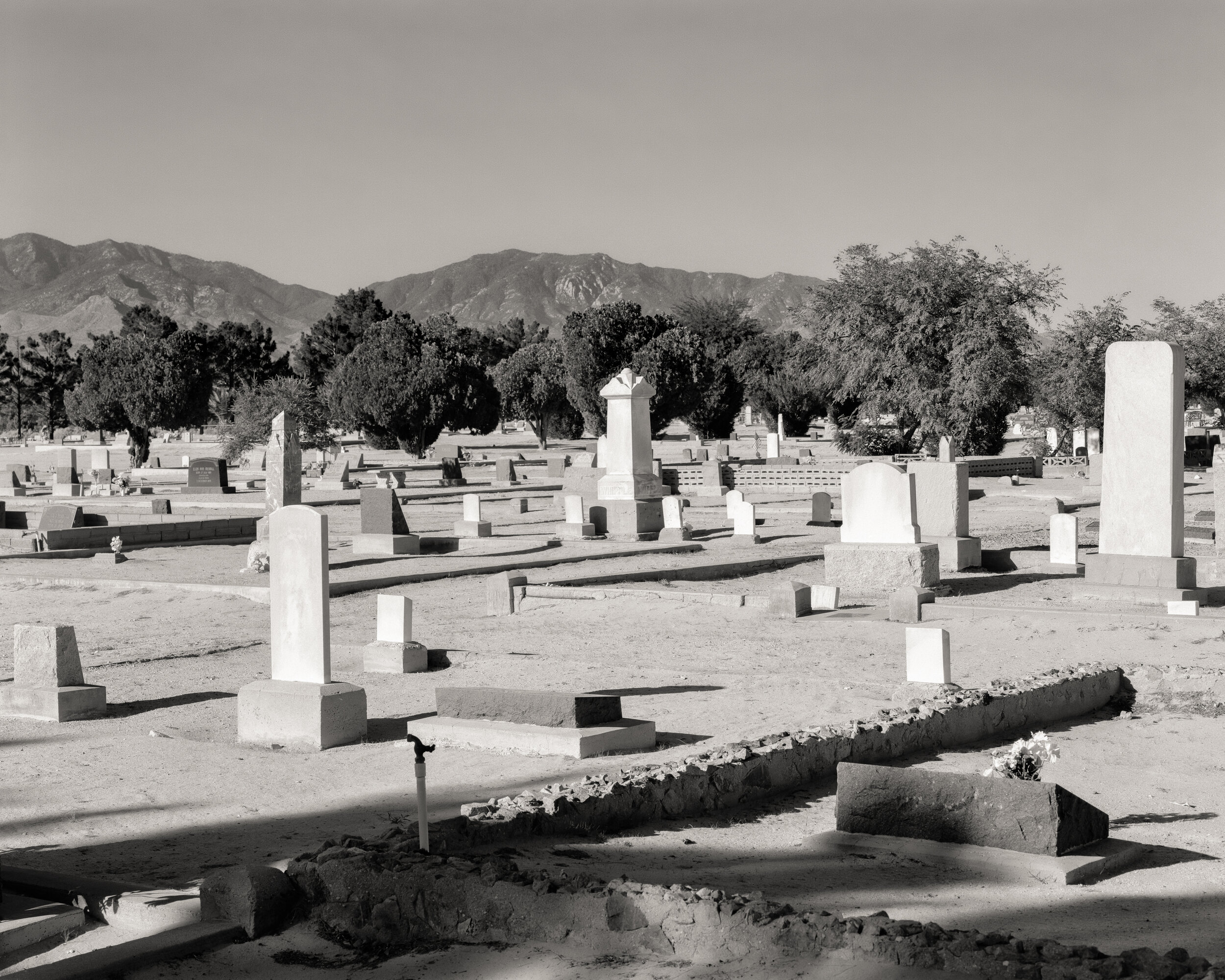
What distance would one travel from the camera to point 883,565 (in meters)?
18.3

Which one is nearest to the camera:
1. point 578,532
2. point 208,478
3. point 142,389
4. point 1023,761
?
point 1023,761

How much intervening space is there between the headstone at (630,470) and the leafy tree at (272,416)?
24.7m

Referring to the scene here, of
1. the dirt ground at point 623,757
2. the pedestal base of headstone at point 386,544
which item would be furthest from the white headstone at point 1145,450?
the pedestal base of headstone at point 386,544

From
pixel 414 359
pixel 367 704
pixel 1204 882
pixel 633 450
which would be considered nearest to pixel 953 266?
pixel 414 359

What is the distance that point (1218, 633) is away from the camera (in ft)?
46.3

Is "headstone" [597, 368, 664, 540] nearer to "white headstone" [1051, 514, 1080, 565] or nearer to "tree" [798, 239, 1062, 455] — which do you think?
"white headstone" [1051, 514, 1080, 565]

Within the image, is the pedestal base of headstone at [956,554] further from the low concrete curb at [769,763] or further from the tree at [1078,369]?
the tree at [1078,369]

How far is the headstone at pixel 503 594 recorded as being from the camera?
678 inches

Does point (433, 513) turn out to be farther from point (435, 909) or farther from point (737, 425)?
point (737, 425)

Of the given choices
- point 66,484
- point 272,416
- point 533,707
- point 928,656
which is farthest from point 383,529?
point 272,416

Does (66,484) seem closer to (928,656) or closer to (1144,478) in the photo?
(1144,478)

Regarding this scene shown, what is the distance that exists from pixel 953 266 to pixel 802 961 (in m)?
48.6

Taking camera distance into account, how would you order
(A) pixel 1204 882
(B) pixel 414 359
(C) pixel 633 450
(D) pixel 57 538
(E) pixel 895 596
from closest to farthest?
(A) pixel 1204 882 → (E) pixel 895 596 → (D) pixel 57 538 → (C) pixel 633 450 → (B) pixel 414 359

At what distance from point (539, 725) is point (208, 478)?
34.6m
